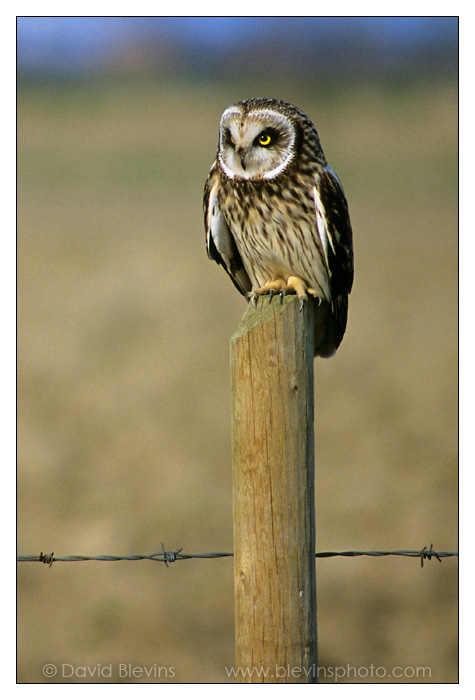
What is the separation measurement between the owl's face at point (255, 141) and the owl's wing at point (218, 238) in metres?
0.18

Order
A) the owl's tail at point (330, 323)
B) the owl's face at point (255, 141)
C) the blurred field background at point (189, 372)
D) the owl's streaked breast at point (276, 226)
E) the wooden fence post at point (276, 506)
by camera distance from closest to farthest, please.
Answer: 1. the wooden fence post at point (276, 506)
2. the owl's face at point (255, 141)
3. the owl's streaked breast at point (276, 226)
4. the owl's tail at point (330, 323)
5. the blurred field background at point (189, 372)

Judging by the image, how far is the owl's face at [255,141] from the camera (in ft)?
11.4

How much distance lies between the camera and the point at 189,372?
8.32 m

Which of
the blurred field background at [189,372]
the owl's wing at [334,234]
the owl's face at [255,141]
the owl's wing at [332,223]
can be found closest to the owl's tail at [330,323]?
the owl's wing at [334,234]

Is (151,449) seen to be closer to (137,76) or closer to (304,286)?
(304,286)

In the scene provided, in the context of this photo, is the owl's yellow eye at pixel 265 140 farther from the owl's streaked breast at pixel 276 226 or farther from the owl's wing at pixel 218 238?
the owl's wing at pixel 218 238

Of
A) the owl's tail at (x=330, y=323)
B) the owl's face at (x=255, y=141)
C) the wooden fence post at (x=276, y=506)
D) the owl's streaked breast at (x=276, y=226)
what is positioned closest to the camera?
the wooden fence post at (x=276, y=506)

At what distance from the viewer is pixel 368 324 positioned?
923 cm

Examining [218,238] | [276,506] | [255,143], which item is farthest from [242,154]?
[276,506]

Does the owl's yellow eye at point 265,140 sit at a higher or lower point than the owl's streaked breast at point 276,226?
higher

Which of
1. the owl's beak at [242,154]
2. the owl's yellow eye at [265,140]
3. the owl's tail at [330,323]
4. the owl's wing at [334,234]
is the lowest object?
the owl's tail at [330,323]

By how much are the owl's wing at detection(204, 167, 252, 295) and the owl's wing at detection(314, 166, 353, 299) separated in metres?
0.52

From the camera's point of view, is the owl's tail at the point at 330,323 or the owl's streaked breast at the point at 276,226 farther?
the owl's tail at the point at 330,323

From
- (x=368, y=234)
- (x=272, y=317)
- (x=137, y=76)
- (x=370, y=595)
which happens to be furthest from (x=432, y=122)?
(x=272, y=317)
